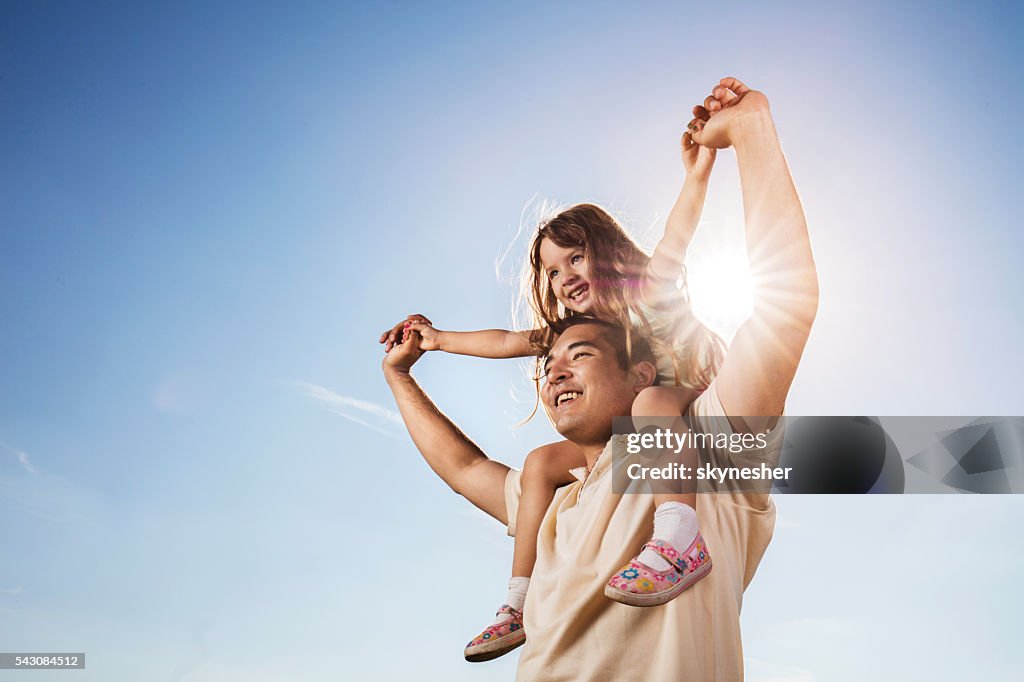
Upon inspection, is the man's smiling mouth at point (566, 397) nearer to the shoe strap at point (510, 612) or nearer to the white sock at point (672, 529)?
the white sock at point (672, 529)

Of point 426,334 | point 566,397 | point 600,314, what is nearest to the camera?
point 566,397

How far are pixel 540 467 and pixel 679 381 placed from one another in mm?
522

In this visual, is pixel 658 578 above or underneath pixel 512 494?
underneath

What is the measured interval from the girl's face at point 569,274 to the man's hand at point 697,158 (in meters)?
0.44

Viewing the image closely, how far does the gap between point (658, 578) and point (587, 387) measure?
27.2 inches

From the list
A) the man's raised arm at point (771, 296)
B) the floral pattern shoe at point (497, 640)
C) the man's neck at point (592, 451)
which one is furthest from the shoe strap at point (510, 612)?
the man's raised arm at point (771, 296)

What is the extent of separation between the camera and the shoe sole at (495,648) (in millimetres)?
2447

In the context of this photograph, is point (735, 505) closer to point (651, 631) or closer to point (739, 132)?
point (651, 631)

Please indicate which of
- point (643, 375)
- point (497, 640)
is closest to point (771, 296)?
point (643, 375)

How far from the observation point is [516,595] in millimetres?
2506

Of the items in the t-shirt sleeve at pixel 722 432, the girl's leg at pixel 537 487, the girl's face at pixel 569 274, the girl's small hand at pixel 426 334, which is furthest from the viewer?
the girl's small hand at pixel 426 334

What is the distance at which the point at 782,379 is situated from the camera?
2.15 m

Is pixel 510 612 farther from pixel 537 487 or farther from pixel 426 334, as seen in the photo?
pixel 426 334

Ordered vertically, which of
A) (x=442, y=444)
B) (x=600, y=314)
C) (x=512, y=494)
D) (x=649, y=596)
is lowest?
(x=649, y=596)
